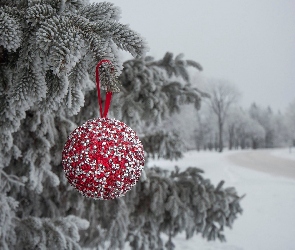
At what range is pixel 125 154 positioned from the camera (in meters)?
1.07

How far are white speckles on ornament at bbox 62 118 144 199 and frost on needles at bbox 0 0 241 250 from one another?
198mm

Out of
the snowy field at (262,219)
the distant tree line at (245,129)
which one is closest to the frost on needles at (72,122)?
the snowy field at (262,219)

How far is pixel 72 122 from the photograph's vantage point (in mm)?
2475

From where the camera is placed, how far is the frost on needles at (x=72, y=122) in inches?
40.4

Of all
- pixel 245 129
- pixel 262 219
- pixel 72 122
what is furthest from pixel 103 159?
pixel 245 129

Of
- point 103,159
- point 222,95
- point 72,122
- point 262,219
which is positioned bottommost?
point 262,219

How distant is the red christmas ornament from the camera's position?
1.04 metres

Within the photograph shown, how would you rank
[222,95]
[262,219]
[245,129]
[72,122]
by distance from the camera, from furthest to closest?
[245,129]
[222,95]
[262,219]
[72,122]

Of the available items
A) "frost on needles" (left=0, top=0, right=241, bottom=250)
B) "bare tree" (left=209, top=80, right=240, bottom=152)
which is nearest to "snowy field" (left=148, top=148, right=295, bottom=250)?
"frost on needles" (left=0, top=0, right=241, bottom=250)

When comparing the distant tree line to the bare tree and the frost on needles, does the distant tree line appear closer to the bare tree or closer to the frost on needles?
the bare tree

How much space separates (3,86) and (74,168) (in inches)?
25.2

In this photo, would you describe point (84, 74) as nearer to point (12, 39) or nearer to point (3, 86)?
point (12, 39)

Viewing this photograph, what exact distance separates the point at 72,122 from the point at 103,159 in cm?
152

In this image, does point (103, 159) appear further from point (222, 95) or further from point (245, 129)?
point (245, 129)
